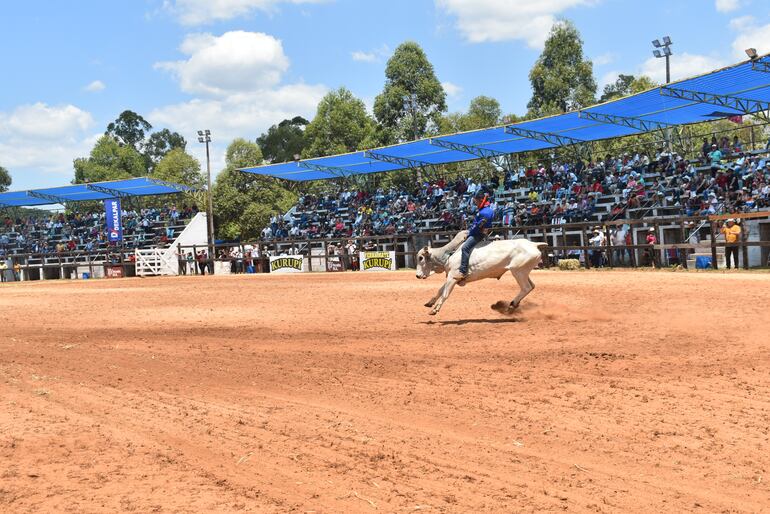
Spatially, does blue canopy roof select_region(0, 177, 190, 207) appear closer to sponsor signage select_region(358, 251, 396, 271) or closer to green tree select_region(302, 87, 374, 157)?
green tree select_region(302, 87, 374, 157)

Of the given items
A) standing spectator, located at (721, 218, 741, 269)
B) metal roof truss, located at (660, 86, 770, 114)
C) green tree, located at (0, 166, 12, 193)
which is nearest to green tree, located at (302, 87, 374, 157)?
metal roof truss, located at (660, 86, 770, 114)

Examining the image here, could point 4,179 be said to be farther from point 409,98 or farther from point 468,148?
point 468,148

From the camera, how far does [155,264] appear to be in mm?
44969

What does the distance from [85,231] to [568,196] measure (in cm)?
4025

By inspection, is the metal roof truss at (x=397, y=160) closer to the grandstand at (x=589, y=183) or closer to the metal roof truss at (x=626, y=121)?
the grandstand at (x=589, y=183)

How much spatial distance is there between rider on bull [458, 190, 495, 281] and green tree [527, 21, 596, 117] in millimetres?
43924

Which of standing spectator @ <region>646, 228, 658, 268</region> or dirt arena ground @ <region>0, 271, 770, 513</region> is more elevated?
standing spectator @ <region>646, 228, 658, 268</region>

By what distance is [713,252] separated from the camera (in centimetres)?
2425

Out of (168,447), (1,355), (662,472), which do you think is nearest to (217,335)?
(1,355)

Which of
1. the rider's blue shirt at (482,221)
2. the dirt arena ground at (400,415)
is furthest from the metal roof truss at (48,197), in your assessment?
the rider's blue shirt at (482,221)

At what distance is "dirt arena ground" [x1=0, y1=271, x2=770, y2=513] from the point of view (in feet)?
16.5

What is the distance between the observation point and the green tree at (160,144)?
4508 inches

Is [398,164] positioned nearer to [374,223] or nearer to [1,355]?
[374,223]

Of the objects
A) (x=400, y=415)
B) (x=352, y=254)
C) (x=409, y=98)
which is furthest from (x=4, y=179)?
(x=400, y=415)
